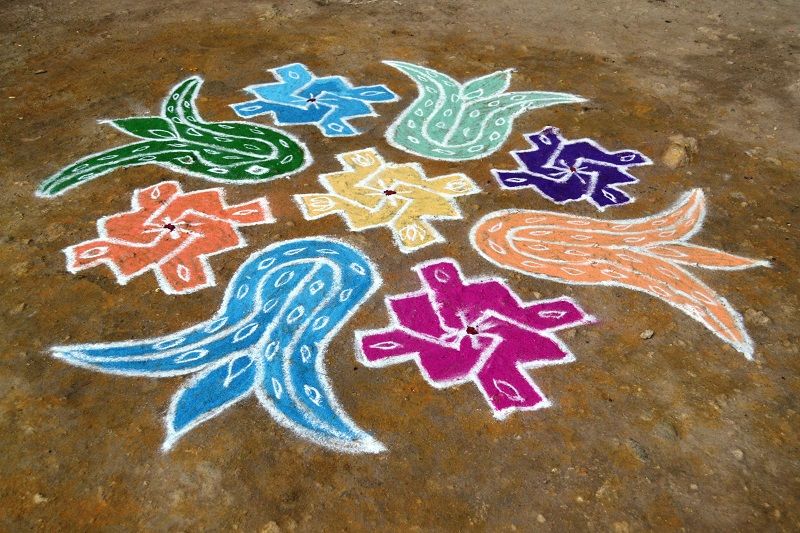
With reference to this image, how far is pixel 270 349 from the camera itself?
214 inches

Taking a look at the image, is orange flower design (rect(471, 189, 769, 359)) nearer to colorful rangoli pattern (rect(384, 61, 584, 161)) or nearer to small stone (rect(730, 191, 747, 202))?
small stone (rect(730, 191, 747, 202))

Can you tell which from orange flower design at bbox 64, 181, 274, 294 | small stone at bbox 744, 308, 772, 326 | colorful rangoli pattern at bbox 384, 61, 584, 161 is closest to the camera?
Result: small stone at bbox 744, 308, 772, 326

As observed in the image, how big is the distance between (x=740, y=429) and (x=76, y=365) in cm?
498

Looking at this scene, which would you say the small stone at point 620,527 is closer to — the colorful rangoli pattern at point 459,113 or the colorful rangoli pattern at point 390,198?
the colorful rangoli pattern at point 390,198

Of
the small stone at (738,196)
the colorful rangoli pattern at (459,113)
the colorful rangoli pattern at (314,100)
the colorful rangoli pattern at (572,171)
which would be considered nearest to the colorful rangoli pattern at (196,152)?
the colorful rangoli pattern at (314,100)

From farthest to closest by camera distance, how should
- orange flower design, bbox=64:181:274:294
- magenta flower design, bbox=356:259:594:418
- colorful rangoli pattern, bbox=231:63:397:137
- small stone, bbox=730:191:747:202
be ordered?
colorful rangoli pattern, bbox=231:63:397:137, small stone, bbox=730:191:747:202, orange flower design, bbox=64:181:274:294, magenta flower design, bbox=356:259:594:418

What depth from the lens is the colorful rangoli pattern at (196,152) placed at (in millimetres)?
7484

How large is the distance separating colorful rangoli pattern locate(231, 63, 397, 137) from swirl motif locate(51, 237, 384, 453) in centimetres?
268

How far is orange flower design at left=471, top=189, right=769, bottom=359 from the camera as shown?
599 cm

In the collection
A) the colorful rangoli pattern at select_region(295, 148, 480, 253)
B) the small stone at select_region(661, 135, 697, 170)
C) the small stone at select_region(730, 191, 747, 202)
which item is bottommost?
the colorful rangoli pattern at select_region(295, 148, 480, 253)

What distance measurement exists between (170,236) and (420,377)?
2.94m

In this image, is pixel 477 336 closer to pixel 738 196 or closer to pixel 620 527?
pixel 620 527

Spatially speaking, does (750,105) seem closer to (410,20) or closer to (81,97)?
(410,20)

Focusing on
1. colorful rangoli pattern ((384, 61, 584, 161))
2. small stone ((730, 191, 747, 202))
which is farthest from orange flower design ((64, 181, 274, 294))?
small stone ((730, 191, 747, 202))
